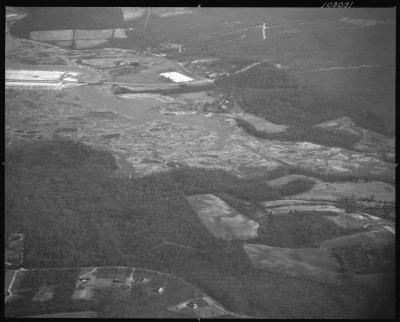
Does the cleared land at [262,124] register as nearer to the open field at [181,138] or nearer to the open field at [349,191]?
the open field at [181,138]

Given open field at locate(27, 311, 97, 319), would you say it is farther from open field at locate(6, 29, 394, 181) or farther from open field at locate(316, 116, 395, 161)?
open field at locate(316, 116, 395, 161)

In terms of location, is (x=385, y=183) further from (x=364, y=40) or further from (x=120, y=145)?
(x=364, y=40)

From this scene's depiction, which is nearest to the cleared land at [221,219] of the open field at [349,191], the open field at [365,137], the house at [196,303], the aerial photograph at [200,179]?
the aerial photograph at [200,179]

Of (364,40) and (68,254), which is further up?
(364,40)

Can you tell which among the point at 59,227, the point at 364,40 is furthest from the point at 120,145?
the point at 364,40

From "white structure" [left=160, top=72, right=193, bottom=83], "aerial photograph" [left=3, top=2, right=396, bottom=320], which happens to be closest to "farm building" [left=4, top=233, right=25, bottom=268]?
"aerial photograph" [left=3, top=2, right=396, bottom=320]

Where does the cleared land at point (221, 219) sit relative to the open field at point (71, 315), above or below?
above
